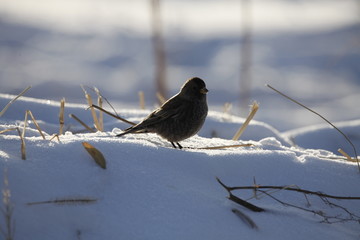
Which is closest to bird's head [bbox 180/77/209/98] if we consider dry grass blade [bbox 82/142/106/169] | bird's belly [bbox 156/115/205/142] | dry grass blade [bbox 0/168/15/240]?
bird's belly [bbox 156/115/205/142]

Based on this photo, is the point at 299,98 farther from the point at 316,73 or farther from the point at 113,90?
the point at 113,90

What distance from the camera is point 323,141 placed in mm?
4266

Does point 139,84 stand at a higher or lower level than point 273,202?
lower

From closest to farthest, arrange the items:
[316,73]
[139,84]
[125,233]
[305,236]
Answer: [125,233]
[305,236]
[139,84]
[316,73]

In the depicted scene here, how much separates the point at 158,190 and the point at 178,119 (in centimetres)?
131

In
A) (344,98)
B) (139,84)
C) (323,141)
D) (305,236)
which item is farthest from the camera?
(139,84)

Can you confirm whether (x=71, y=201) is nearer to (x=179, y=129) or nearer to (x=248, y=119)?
(x=179, y=129)

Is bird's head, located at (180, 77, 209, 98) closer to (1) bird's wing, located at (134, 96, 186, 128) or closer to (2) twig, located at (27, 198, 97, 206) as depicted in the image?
(1) bird's wing, located at (134, 96, 186, 128)

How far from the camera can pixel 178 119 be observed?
129 inches

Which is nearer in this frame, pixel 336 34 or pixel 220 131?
pixel 220 131

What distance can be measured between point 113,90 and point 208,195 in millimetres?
16435

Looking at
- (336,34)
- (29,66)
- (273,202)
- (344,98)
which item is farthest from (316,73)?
(273,202)

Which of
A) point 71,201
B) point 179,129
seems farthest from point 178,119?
point 71,201

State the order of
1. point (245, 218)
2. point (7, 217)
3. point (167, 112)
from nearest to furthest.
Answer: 1. point (7, 217)
2. point (245, 218)
3. point (167, 112)
